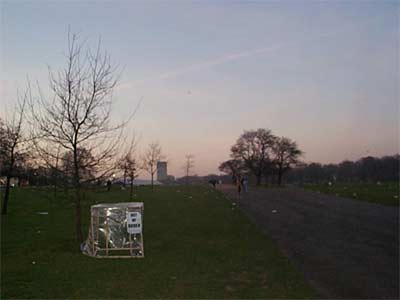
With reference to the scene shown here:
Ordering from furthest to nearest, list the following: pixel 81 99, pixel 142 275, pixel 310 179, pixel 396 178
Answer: pixel 310 179 → pixel 396 178 → pixel 81 99 → pixel 142 275

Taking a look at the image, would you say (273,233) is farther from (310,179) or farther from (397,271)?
(310,179)

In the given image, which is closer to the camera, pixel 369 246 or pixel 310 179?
pixel 369 246

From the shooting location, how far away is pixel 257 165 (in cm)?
8406

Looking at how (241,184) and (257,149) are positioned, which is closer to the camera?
(241,184)

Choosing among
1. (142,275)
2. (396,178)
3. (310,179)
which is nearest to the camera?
(142,275)

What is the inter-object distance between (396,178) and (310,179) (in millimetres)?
17196

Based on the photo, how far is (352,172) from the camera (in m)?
109

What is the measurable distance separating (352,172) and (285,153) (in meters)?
31.4

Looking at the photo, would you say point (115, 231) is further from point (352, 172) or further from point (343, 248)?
point (352, 172)

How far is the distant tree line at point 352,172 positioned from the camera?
100938 mm

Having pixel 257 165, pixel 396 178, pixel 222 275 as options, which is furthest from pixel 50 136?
pixel 396 178

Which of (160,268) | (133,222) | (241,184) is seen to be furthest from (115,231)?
(241,184)

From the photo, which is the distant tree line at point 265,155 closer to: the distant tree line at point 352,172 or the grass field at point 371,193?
the distant tree line at point 352,172

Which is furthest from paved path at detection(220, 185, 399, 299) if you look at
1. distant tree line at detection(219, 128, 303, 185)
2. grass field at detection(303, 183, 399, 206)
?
distant tree line at detection(219, 128, 303, 185)
